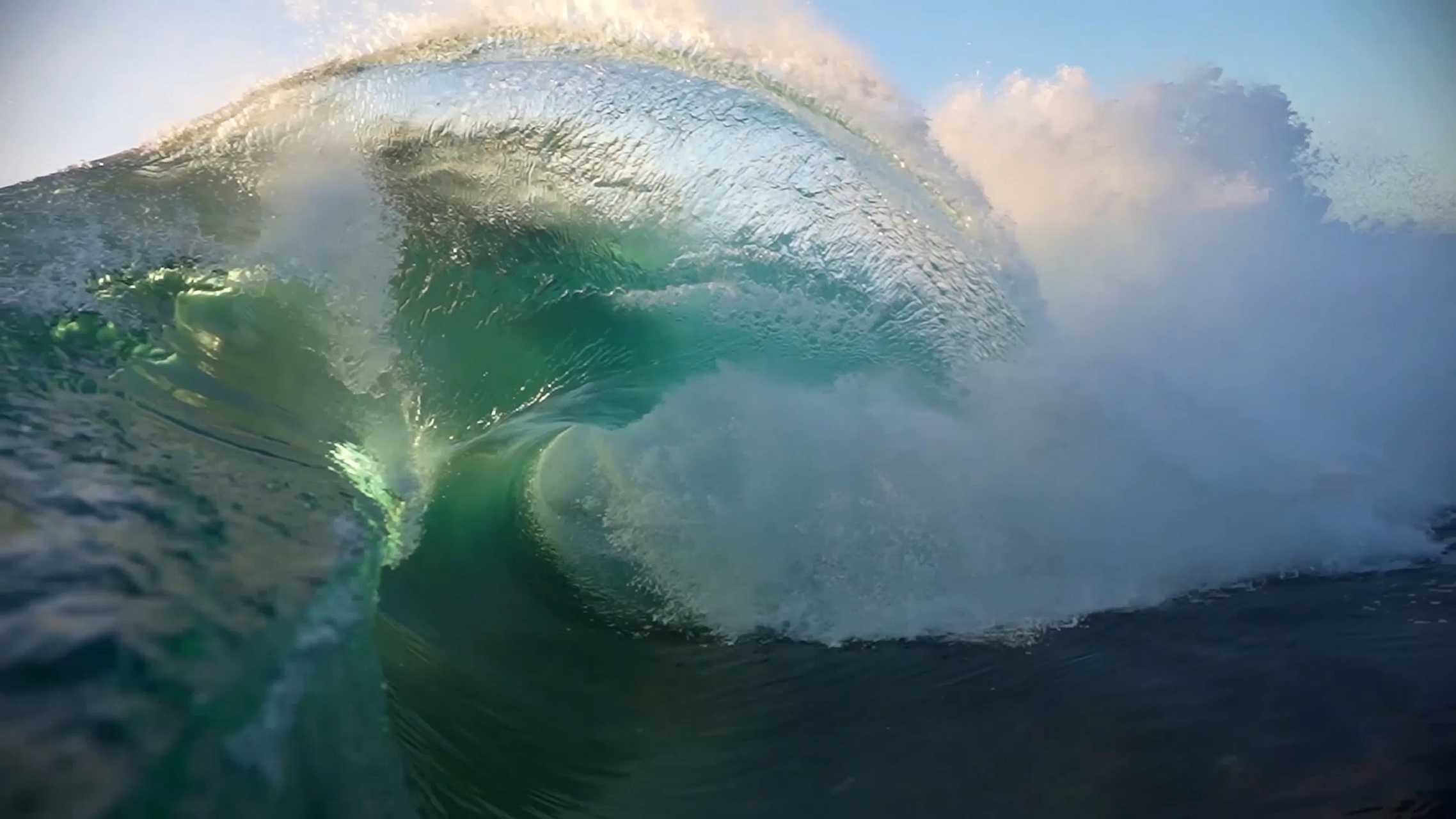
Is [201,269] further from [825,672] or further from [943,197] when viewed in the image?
[943,197]

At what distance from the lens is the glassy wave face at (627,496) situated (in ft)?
5.46

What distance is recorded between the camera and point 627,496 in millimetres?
4668

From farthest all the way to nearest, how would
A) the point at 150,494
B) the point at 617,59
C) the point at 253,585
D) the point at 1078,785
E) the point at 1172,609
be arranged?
the point at 617,59, the point at 1172,609, the point at 1078,785, the point at 150,494, the point at 253,585

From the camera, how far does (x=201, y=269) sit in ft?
13.9

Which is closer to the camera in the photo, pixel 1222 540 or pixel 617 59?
pixel 1222 540

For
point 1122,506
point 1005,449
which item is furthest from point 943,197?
point 1122,506

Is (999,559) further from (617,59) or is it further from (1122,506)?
(617,59)

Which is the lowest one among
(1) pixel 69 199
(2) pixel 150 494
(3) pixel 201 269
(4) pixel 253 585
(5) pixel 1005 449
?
(4) pixel 253 585

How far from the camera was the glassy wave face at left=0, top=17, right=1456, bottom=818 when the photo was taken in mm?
1663

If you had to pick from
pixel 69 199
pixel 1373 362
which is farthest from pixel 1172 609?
pixel 1373 362

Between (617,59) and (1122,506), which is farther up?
(617,59)

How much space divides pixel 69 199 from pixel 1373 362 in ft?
36.6

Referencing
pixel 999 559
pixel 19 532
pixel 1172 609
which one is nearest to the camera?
pixel 19 532

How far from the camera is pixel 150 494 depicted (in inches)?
73.7
